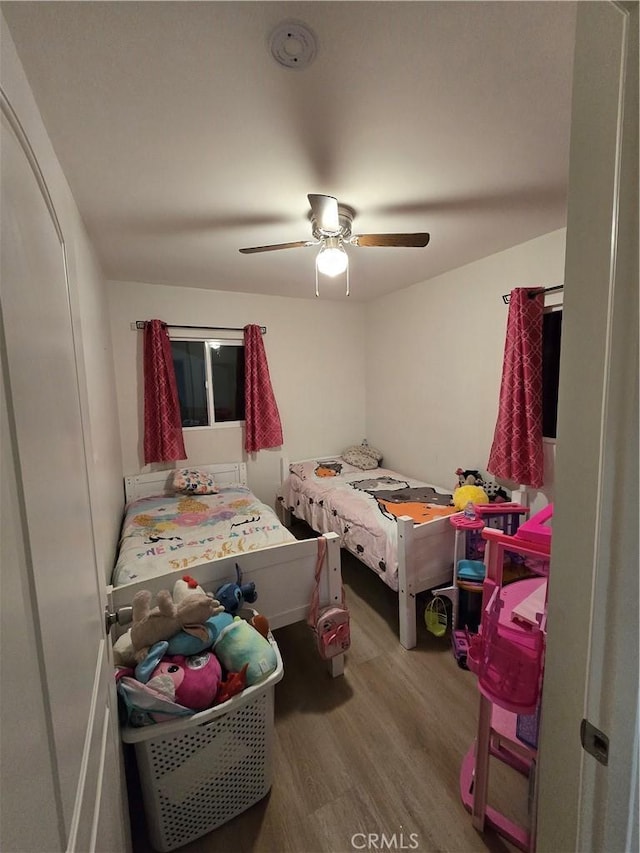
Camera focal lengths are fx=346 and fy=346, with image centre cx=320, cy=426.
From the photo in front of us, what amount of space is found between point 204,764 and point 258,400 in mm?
2689

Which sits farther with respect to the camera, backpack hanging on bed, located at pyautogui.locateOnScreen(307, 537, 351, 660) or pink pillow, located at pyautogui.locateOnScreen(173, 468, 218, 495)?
pink pillow, located at pyautogui.locateOnScreen(173, 468, 218, 495)

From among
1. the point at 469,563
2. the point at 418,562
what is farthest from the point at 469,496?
the point at 418,562

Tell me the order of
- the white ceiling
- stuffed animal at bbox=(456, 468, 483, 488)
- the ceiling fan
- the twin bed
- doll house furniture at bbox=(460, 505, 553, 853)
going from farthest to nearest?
stuffed animal at bbox=(456, 468, 483, 488) → the twin bed → the ceiling fan → doll house furniture at bbox=(460, 505, 553, 853) → the white ceiling

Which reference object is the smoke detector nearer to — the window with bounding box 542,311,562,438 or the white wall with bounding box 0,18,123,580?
the white wall with bounding box 0,18,123,580

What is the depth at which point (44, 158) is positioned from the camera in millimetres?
654

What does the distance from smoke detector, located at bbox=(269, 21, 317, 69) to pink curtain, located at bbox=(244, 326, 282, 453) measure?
2.46m

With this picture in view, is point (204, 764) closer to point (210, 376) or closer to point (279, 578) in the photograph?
point (279, 578)

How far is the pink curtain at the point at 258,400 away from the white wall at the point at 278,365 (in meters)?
0.16

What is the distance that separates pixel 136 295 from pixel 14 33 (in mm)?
2307

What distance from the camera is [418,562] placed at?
6.86 ft

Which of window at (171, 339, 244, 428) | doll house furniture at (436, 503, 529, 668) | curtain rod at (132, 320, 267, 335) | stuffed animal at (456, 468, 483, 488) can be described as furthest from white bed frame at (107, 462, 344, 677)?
curtain rod at (132, 320, 267, 335)

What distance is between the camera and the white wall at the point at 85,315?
532mm

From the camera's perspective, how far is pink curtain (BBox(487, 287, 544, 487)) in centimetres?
223

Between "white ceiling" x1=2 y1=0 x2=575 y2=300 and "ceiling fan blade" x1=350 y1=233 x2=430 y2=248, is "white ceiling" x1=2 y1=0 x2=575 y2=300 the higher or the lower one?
the higher one
